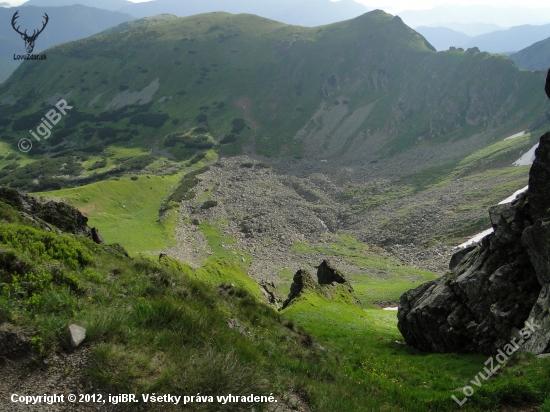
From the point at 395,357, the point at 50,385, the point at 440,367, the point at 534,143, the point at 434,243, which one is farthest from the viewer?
the point at 534,143

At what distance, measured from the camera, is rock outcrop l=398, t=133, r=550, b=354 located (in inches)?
620

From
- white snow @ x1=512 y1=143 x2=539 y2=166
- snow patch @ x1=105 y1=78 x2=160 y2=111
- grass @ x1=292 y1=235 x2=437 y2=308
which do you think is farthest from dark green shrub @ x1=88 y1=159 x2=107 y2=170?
white snow @ x1=512 y1=143 x2=539 y2=166

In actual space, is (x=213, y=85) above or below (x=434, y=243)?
above

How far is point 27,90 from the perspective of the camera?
652ft

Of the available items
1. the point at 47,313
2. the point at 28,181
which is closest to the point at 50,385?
the point at 47,313

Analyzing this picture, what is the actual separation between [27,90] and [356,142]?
196 m

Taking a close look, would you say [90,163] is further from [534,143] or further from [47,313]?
[534,143]

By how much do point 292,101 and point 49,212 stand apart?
167 m

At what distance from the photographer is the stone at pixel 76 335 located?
7.09 meters

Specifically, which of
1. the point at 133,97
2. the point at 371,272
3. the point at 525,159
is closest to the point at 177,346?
the point at 371,272

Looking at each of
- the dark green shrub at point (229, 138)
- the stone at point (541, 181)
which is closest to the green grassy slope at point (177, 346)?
the stone at point (541, 181)

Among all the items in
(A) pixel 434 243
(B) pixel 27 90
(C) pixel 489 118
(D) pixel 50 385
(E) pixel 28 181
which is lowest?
(A) pixel 434 243

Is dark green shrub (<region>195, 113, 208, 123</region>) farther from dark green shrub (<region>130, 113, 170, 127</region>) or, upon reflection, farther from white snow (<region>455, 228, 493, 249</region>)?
white snow (<region>455, 228, 493, 249</region>)

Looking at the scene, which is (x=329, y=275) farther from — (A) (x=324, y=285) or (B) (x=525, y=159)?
(B) (x=525, y=159)
